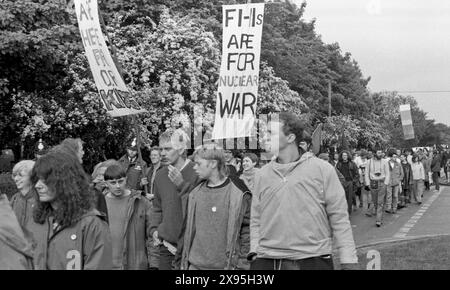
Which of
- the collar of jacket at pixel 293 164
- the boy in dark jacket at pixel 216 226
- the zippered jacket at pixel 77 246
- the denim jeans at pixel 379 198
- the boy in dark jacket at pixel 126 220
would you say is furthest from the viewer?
the denim jeans at pixel 379 198

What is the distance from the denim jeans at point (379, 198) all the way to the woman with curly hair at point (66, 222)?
1324cm

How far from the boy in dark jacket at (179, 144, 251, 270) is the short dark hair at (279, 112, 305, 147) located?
104 cm

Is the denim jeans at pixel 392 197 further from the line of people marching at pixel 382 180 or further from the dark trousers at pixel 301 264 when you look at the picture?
the dark trousers at pixel 301 264

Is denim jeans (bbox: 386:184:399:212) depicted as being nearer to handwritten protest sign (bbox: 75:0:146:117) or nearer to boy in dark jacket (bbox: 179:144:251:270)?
handwritten protest sign (bbox: 75:0:146:117)

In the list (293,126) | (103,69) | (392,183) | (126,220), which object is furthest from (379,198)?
(293,126)

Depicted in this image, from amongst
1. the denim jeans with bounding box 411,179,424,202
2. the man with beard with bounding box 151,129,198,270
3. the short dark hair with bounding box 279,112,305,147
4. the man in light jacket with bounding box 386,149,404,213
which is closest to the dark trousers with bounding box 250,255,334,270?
the short dark hair with bounding box 279,112,305,147

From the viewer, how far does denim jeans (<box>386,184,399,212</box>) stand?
19487 millimetres

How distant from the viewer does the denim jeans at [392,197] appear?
63.9ft

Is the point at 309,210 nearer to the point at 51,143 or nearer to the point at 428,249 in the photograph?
the point at 428,249

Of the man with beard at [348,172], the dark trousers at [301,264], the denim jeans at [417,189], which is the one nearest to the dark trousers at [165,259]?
the dark trousers at [301,264]

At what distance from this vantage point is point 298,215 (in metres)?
4.70

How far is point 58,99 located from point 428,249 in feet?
51.4
